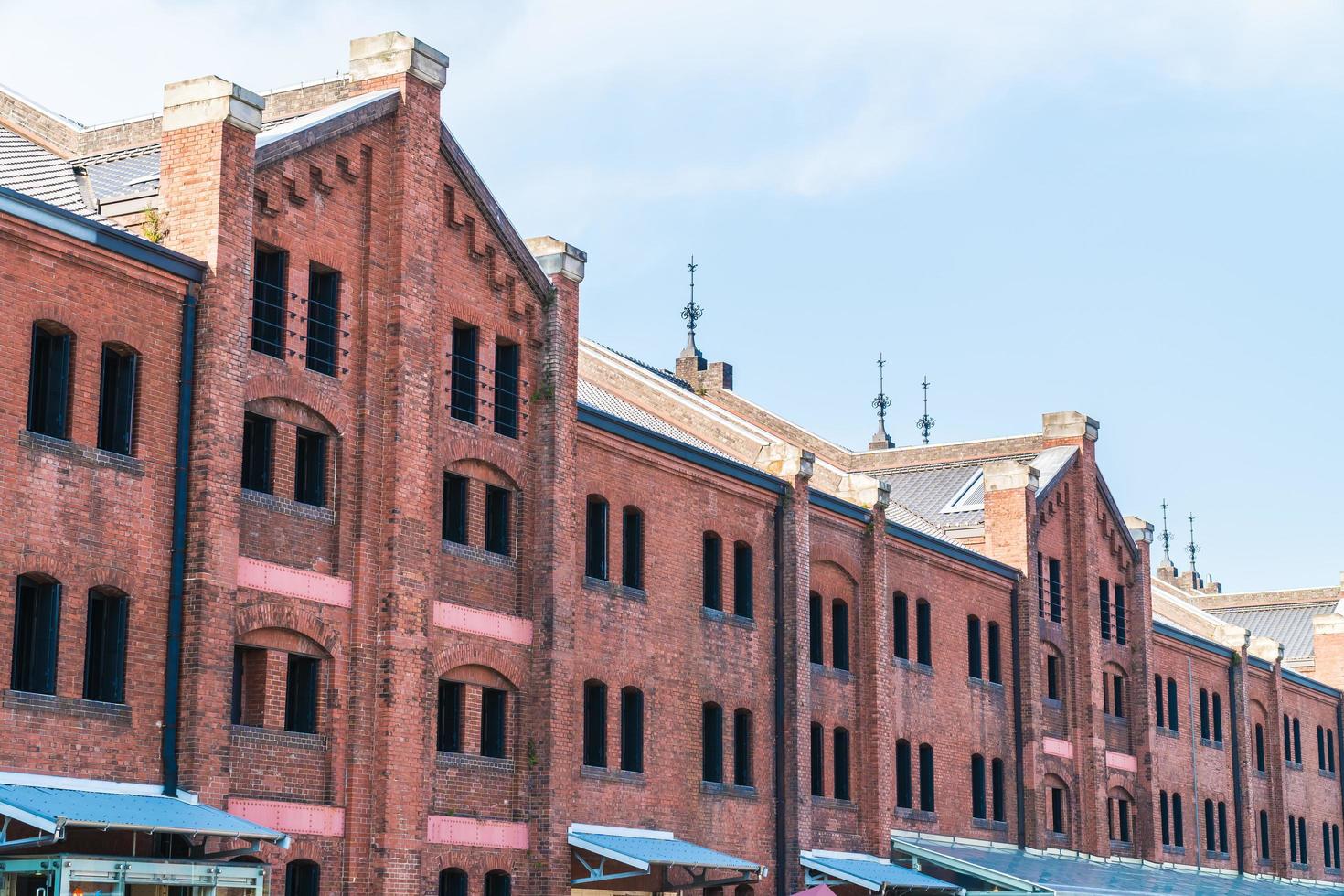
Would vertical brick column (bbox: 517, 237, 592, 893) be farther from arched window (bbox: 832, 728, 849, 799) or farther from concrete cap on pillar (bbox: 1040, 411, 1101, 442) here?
concrete cap on pillar (bbox: 1040, 411, 1101, 442)

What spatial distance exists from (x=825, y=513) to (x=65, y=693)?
1925 cm

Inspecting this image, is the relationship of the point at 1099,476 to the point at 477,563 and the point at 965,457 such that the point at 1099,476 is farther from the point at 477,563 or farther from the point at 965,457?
the point at 477,563

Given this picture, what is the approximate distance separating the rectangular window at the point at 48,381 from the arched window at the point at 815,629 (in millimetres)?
18499

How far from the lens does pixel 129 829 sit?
2238 cm

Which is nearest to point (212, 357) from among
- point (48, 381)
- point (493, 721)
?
point (48, 381)

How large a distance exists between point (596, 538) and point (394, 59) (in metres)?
8.52

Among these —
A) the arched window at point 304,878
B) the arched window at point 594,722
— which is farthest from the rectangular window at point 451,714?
the arched window at point 304,878

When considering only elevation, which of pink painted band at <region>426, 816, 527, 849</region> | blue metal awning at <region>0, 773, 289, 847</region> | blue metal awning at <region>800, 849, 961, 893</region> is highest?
blue metal awning at <region>0, 773, 289, 847</region>

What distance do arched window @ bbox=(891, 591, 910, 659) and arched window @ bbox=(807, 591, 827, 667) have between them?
290 centimetres

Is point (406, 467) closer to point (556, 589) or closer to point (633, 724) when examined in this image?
point (556, 589)

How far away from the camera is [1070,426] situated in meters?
50.5

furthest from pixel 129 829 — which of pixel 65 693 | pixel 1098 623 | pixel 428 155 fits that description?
pixel 1098 623

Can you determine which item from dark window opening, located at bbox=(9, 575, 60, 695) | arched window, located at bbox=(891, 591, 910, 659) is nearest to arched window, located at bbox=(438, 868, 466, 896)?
dark window opening, located at bbox=(9, 575, 60, 695)

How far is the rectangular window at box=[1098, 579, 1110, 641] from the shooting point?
5088 cm
